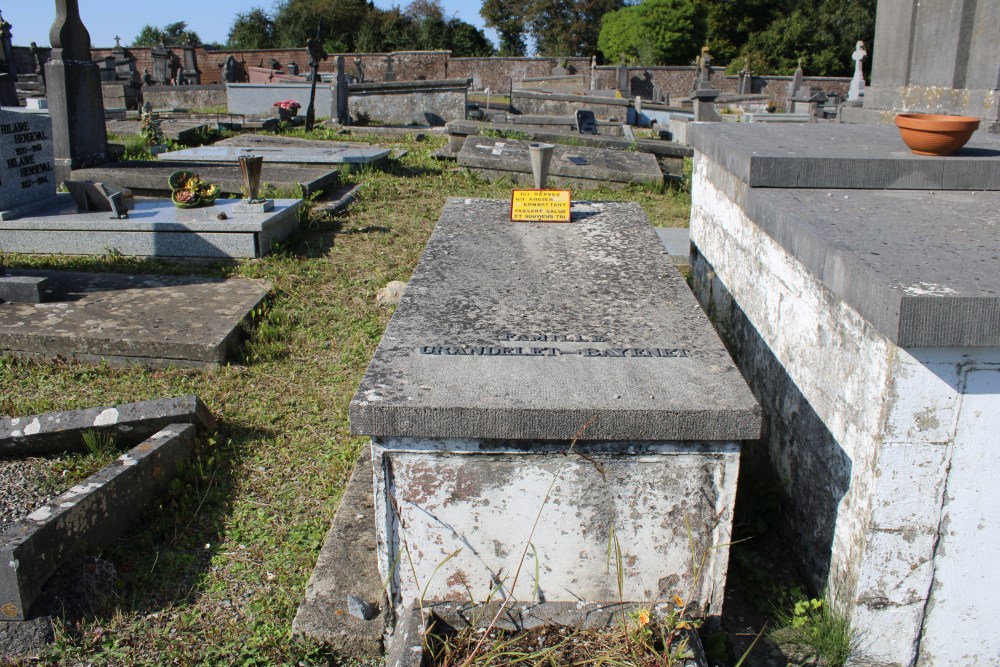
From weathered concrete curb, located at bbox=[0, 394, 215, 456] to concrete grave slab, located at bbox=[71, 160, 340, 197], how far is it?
4.43m

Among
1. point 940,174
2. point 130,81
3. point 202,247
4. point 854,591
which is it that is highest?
point 130,81

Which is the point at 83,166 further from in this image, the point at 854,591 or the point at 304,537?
the point at 854,591

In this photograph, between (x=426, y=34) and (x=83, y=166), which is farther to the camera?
(x=426, y=34)

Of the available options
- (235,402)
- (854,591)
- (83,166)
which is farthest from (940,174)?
(83,166)

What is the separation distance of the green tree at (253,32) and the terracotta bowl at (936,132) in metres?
47.0

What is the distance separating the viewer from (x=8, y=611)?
2408 millimetres

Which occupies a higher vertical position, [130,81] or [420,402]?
[130,81]

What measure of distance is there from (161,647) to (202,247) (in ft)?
13.2

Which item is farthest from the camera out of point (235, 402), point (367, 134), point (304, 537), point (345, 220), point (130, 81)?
point (130, 81)

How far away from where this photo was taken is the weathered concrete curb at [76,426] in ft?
10.8

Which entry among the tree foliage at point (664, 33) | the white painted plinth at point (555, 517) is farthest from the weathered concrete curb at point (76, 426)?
the tree foliage at point (664, 33)

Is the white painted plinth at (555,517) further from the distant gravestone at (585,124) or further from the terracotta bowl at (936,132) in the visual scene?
the distant gravestone at (585,124)

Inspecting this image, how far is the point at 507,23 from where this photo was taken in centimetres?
5175

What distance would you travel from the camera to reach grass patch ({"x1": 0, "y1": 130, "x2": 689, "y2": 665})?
252 centimetres
